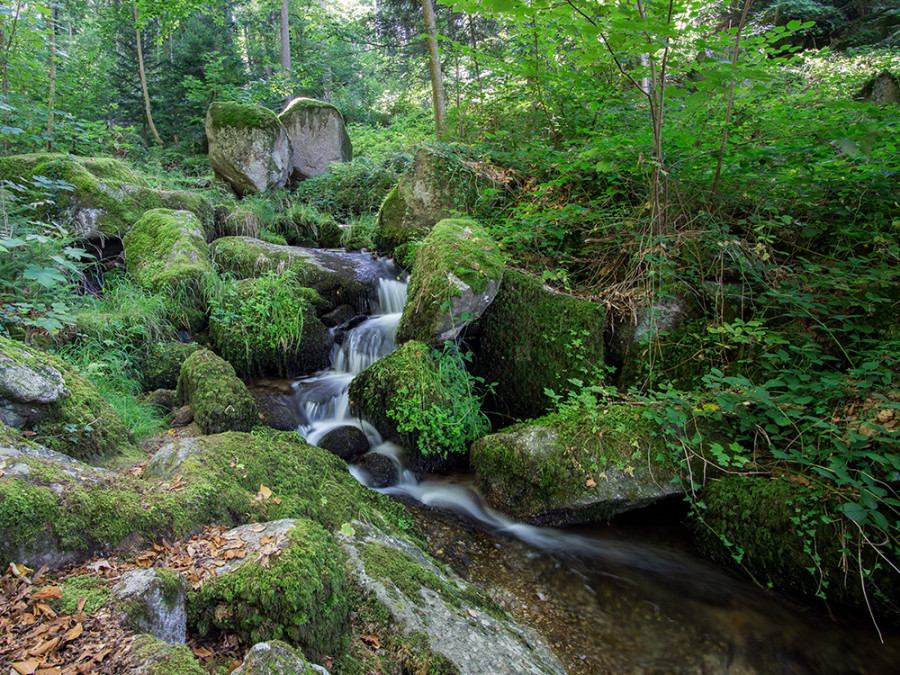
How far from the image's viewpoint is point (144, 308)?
5.18m

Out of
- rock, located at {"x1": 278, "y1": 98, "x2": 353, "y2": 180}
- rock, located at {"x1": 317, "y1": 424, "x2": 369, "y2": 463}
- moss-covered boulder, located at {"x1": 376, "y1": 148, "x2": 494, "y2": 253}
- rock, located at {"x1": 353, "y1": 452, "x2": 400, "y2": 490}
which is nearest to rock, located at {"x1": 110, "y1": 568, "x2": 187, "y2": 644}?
rock, located at {"x1": 353, "y1": 452, "x2": 400, "y2": 490}

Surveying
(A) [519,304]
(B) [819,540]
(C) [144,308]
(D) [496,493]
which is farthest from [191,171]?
(B) [819,540]

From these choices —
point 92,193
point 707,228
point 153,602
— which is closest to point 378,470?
point 153,602

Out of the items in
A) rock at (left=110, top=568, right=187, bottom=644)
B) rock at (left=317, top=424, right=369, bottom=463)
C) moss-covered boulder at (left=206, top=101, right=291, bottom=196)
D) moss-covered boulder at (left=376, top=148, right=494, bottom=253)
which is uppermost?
moss-covered boulder at (left=206, top=101, right=291, bottom=196)

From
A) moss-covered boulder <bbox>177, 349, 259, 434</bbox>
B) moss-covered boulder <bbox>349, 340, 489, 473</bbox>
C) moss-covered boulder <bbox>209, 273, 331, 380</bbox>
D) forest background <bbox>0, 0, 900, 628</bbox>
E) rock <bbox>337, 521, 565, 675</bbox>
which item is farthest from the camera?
moss-covered boulder <bbox>209, 273, 331, 380</bbox>

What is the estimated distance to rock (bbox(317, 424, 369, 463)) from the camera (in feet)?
14.9

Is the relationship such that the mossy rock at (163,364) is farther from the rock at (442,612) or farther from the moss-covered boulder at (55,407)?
the rock at (442,612)

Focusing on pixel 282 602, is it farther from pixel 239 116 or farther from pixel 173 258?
pixel 239 116

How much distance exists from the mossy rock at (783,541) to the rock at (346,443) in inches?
126

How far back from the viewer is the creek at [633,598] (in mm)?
2686

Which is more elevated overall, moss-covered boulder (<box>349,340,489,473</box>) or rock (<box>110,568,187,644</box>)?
rock (<box>110,568,187,644</box>)

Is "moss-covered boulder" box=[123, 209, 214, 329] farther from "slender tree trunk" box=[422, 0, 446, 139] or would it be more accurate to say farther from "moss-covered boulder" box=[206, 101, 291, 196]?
"slender tree trunk" box=[422, 0, 446, 139]

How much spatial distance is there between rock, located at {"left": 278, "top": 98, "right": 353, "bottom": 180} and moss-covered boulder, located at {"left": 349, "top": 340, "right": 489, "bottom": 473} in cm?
944

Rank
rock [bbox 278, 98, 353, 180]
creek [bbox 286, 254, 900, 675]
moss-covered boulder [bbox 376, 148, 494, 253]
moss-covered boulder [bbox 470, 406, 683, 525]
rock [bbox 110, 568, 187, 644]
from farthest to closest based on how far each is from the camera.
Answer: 1. rock [bbox 278, 98, 353, 180]
2. moss-covered boulder [bbox 376, 148, 494, 253]
3. moss-covered boulder [bbox 470, 406, 683, 525]
4. creek [bbox 286, 254, 900, 675]
5. rock [bbox 110, 568, 187, 644]
